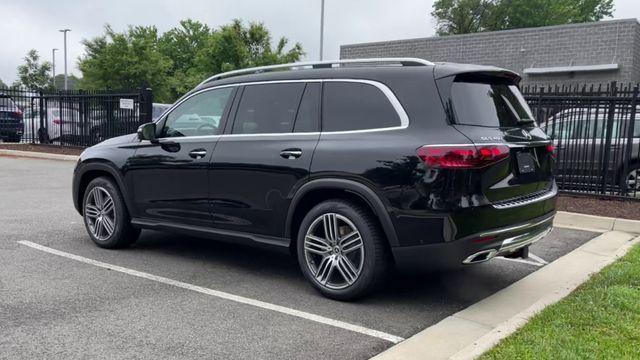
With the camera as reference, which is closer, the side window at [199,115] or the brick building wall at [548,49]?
the side window at [199,115]

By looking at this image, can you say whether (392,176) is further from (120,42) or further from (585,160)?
(120,42)

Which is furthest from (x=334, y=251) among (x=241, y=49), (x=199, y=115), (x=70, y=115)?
(x=241, y=49)

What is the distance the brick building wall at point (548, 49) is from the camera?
19266 mm

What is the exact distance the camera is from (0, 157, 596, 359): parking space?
355cm

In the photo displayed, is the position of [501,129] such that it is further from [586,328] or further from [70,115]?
[70,115]

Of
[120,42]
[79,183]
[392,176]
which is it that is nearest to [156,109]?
[79,183]

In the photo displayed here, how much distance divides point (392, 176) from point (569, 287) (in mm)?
1961

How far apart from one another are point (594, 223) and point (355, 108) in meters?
5.04

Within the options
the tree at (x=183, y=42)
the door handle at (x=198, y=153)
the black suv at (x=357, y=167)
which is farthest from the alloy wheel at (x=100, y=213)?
the tree at (x=183, y=42)

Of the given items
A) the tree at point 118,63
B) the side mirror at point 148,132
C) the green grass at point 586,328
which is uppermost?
the tree at point 118,63

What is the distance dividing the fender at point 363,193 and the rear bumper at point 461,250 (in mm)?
136

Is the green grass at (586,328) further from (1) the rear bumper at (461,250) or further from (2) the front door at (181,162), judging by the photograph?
(2) the front door at (181,162)

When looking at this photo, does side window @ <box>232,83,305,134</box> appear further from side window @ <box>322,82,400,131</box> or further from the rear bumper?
the rear bumper

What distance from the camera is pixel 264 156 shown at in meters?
4.70
